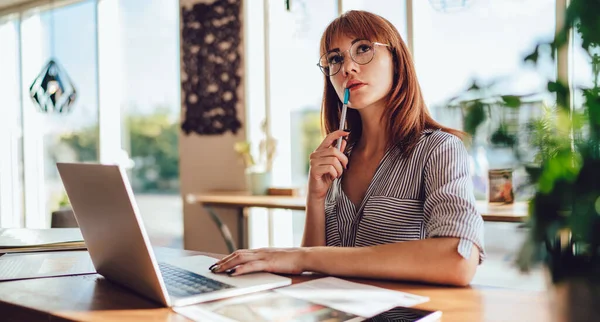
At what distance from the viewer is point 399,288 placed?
1048mm

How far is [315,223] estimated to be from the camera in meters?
1.61

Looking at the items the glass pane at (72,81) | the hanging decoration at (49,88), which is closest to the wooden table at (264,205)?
the hanging decoration at (49,88)

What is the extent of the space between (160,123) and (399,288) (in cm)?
699

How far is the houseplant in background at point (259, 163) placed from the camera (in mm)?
3580

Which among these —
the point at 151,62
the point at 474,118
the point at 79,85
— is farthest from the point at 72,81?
the point at 474,118

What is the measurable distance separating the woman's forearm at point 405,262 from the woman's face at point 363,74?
1.72 feet

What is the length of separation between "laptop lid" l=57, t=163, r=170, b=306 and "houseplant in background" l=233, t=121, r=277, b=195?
2.40 meters

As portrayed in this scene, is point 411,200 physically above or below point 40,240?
above

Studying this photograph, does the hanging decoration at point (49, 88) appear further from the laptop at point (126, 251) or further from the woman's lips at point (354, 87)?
the laptop at point (126, 251)

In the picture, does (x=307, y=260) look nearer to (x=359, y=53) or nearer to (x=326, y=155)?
(x=326, y=155)

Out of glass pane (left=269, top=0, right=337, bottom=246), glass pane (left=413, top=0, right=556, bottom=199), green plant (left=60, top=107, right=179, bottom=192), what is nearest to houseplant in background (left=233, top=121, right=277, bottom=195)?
glass pane (left=269, top=0, right=337, bottom=246)

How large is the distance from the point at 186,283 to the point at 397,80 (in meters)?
0.88

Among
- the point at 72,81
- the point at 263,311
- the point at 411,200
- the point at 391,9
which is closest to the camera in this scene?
the point at 263,311

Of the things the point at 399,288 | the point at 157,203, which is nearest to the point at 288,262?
the point at 399,288
